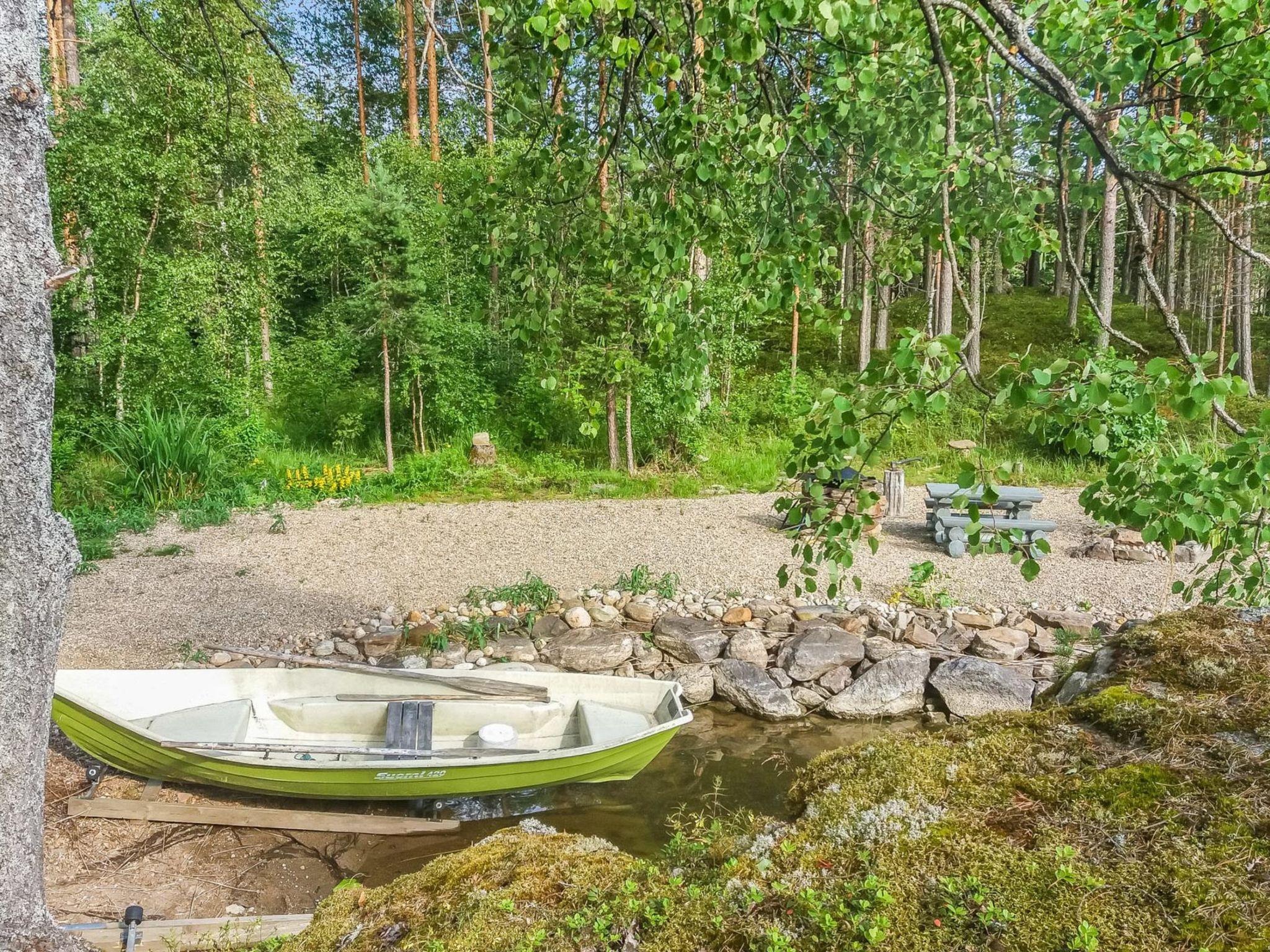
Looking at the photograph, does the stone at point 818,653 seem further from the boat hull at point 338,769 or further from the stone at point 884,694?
the boat hull at point 338,769

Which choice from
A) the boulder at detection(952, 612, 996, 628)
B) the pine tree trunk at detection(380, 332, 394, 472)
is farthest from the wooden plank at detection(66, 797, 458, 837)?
the pine tree trunk at detection(380, 332, 394, 472)

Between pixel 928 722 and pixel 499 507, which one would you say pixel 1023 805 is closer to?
pixel 928 722

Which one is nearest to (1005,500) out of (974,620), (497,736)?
(974,620)

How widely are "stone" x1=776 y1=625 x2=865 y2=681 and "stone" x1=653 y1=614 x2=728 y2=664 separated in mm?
544

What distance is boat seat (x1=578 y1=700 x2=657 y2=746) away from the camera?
4.85 meters

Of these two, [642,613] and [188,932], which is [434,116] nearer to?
[642,613]

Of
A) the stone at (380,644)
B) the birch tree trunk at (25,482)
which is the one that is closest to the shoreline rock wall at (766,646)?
the stone at (380,644)

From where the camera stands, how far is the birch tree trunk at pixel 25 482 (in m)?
1.64

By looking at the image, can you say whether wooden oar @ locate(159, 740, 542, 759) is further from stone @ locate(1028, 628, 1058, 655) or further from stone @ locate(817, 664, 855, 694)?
stone @ locate(1028, 628, 1058, 655)

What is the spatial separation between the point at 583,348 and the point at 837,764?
9.94 m

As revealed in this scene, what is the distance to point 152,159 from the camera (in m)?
10.4

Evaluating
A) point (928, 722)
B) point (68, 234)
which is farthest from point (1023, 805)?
point (68, 234)

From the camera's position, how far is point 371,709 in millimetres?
4961

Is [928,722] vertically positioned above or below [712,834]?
below
